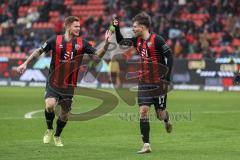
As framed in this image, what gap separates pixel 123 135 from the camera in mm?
14094

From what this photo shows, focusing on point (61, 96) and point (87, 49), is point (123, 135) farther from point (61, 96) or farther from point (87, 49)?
point (87, 49)

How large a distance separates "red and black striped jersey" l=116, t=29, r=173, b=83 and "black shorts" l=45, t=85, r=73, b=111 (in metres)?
1.42

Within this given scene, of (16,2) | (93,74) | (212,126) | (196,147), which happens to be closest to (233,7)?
(93,74)

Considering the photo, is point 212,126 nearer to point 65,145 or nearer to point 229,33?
point 65,145

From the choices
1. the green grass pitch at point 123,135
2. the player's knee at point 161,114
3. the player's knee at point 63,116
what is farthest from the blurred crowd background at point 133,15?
the player's knee at point 63,116

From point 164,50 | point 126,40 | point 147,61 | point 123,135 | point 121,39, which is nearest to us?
point 164,50

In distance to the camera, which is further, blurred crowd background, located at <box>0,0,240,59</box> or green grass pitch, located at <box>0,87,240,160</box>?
blurred crowd background, located at <box>0,0,240,59</box>

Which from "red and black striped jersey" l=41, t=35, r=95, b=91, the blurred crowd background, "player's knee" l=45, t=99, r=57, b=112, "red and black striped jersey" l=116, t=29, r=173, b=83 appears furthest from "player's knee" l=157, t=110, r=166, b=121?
the blurred crowd background

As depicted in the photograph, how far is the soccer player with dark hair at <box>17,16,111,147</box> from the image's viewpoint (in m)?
12.1

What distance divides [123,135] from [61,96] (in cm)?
234

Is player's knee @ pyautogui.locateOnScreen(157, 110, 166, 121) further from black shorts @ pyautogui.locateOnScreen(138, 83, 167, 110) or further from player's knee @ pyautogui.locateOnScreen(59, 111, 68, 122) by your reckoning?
player's knee @ pyautogui.locateOnScreen(59, 111, 68, 122)

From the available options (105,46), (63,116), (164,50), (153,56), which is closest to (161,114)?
(153,56)

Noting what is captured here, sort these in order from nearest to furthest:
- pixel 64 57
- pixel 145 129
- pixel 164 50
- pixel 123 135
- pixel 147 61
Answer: pixel 145 129
pixel 164 50
pixel 147 61
pixel 64 57
pixel 123 135

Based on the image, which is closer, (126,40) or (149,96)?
(149,96)
